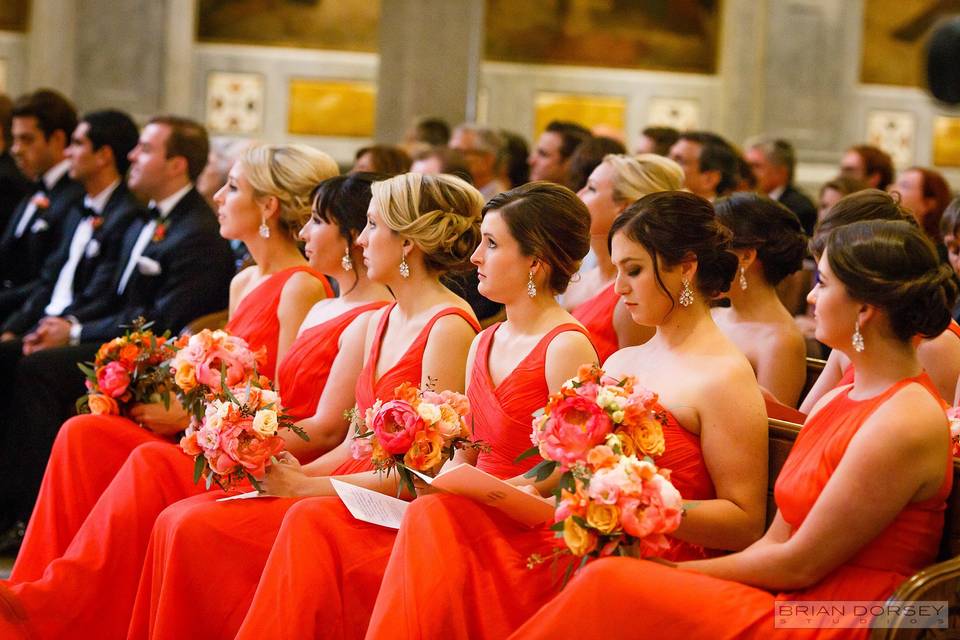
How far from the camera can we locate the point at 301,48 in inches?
513

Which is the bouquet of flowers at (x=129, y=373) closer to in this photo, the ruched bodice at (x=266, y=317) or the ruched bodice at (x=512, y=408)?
the ruched bodice at (x=266, y=317)

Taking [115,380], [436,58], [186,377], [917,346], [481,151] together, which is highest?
[436,58]

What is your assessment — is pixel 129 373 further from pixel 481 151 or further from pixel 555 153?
pixel 481 151

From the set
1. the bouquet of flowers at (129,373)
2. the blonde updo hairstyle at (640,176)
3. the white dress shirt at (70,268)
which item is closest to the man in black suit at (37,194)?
the white dress shirt at (70,268)

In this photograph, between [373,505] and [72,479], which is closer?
[373,505]

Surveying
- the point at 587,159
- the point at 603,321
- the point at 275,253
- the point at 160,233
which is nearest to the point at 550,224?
the point at 603,321

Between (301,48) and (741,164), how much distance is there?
6.65m

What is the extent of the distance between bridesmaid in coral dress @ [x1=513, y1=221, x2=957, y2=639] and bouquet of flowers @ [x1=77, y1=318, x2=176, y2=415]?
2297 mm

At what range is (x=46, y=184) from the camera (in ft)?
25.2

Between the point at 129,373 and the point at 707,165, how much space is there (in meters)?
3.62

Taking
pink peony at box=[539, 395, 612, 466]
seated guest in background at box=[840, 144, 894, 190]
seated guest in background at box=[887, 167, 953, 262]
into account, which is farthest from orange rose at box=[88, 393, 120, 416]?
seated guest in background at box=[840, 144, 894, 190]

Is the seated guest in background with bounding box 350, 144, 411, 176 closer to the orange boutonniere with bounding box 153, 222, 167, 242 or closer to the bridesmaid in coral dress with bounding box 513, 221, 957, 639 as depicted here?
the orange boutonniere with bounding box 153, 222, 167, 242

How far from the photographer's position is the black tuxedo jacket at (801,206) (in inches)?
318

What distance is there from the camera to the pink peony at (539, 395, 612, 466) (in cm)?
300
